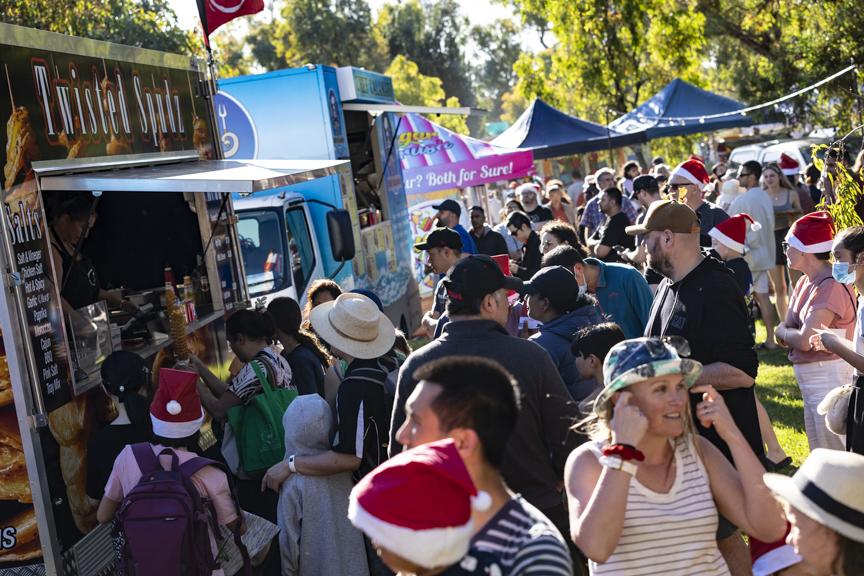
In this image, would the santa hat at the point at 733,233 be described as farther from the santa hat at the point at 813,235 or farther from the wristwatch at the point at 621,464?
the wristwatch at the point at 621,464

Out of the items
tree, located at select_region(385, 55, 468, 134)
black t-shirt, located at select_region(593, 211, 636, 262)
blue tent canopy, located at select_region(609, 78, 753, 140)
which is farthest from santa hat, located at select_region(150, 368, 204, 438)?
tree, located at select_region(385, 55, 468, 134)

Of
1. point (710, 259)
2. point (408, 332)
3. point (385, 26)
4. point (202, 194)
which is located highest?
point (385, 26)

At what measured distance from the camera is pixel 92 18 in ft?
81.0

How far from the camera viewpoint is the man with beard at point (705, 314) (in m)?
4.93

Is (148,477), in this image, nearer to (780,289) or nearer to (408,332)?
(780,289)

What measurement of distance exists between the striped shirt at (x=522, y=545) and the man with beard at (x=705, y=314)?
2.25 metres

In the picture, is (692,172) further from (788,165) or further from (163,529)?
(788,165)

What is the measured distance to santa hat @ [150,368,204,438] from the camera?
500cm

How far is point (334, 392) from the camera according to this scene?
243 inches

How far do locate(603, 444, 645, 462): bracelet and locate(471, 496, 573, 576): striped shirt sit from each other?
0.59 metres

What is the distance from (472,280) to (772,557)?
1.73 meters

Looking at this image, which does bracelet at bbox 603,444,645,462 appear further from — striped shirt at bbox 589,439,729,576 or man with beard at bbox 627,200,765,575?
man with beard at bbox 627,200,765,575

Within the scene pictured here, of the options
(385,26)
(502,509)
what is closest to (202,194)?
(502,509)

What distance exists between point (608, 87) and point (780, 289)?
16232mm
